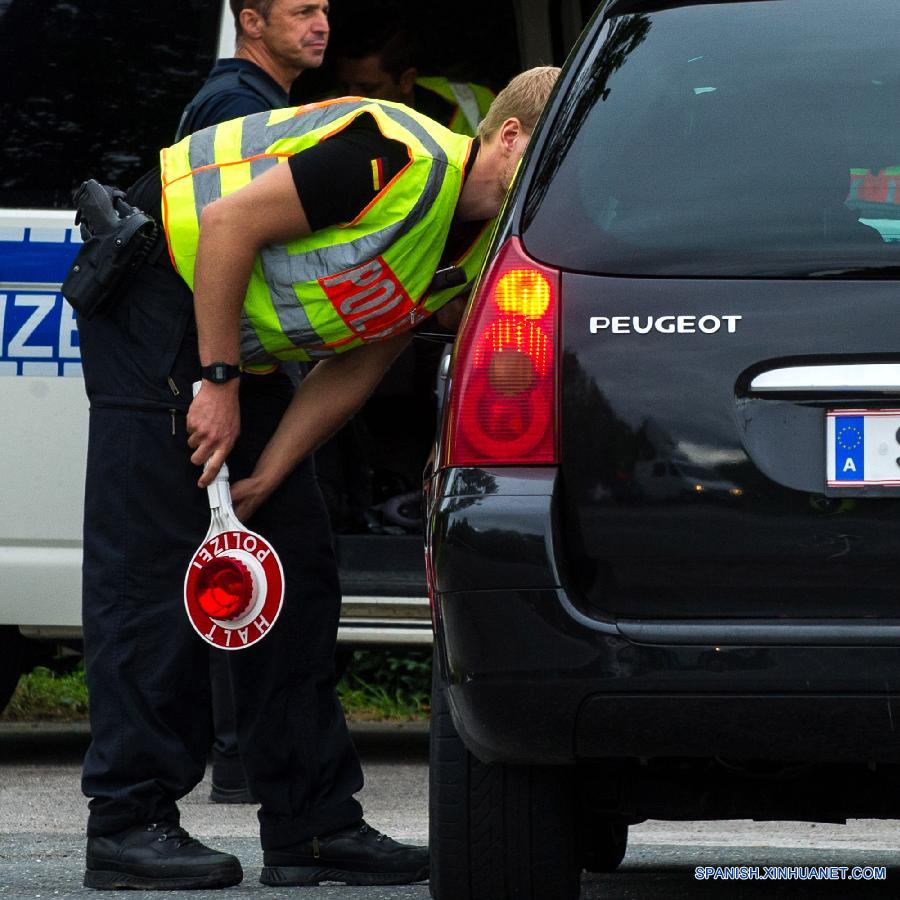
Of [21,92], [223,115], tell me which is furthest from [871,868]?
[21,92]

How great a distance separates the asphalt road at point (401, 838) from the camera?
359cm

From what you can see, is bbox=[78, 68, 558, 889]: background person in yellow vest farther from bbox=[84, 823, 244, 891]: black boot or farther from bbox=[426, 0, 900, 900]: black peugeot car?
bbox=[426, 0, 900, 900]: black peugeot car

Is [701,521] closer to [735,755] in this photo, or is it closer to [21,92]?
[735,755]

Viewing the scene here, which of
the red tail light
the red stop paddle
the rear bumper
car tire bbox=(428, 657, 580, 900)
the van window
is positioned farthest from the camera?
the van window

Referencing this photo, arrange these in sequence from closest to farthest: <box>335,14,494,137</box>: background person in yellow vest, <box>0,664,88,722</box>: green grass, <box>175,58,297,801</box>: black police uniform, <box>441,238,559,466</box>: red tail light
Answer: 1. <box>441,238,559,466</box>: red tail light
2. <box>175,58,297,801</box>: black police uniform
3. <box>335,14,494,137</box>: background person in yellow vest
4. <box>0,664,88,722</box>: green grass

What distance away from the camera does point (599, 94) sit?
8.97 ft

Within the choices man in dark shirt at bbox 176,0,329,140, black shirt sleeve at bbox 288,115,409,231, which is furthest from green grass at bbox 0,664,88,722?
black shirt sleeve at bbox 288,115,409,231

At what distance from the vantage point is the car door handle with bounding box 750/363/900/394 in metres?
2.51

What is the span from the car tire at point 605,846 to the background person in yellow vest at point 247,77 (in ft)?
3.57

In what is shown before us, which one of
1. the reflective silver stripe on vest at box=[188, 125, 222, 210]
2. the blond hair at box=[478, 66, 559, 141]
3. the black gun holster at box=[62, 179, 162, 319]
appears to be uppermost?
the blond hair at box=[478, 66, 559, 141]

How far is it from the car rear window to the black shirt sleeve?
635 mm

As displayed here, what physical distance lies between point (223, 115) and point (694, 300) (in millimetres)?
2096

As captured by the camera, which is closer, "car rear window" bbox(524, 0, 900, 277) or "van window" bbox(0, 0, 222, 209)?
"car rear window" bbox(524, 0, 900, 277)

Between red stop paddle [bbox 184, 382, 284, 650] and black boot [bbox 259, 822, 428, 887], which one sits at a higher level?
red stop paddle [bbox 184, 382, 284, 650]
